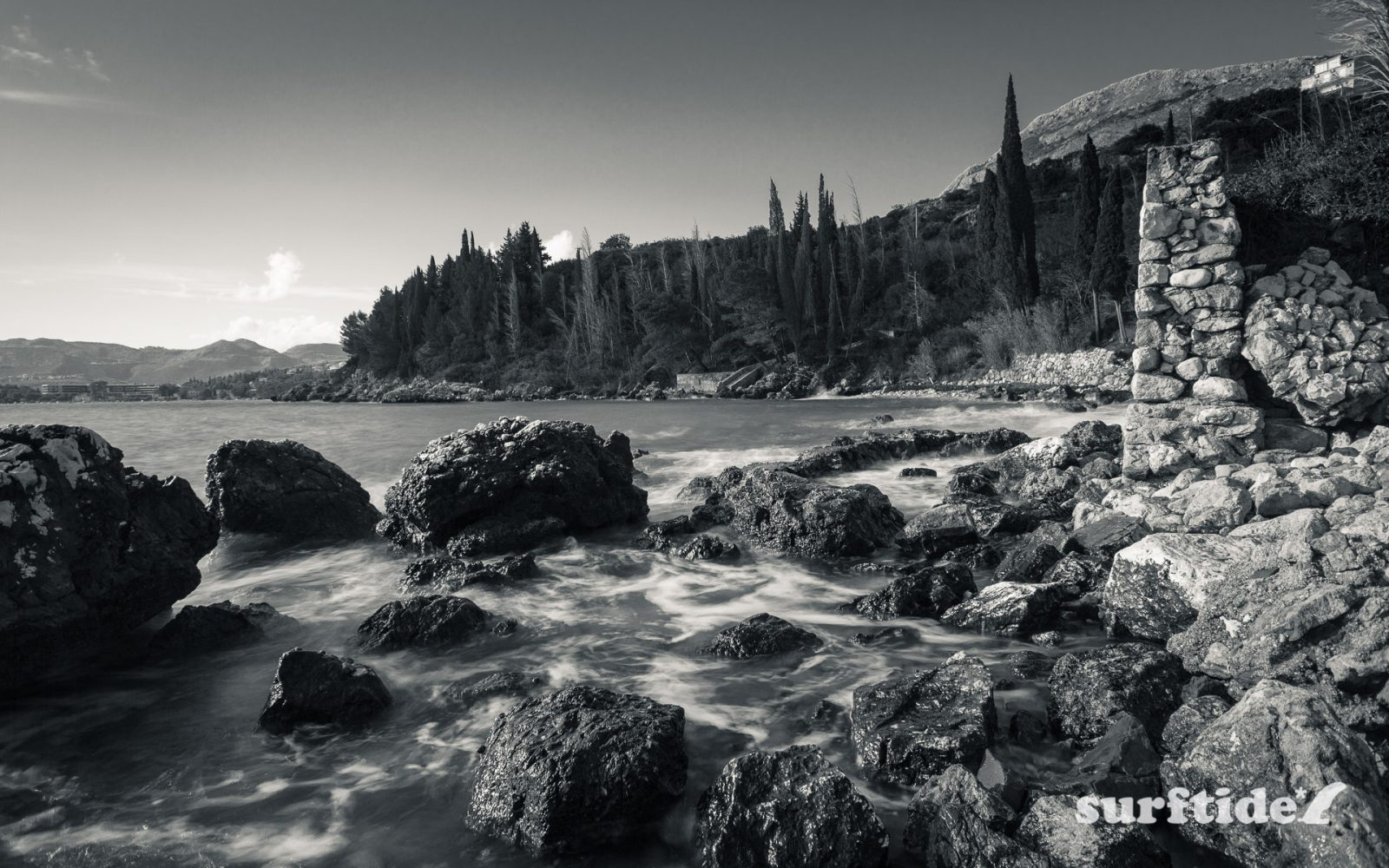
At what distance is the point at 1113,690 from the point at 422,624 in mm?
5358

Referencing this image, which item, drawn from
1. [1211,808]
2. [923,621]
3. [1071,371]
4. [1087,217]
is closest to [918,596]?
[923,621]

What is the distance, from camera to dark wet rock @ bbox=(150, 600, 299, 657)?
627cm

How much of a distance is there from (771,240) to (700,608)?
61463mm

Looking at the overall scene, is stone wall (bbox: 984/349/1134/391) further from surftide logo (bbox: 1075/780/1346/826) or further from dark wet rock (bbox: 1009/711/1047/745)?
surftide logo (bbox: 1075/780/1346/826)

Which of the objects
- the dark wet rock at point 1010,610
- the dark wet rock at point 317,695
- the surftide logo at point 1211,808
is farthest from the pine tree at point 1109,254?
the dark wet rock at point 317,695

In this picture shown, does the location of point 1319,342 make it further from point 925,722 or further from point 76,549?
point 76,549

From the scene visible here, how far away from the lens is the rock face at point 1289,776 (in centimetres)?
277

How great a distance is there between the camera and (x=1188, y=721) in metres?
3.73

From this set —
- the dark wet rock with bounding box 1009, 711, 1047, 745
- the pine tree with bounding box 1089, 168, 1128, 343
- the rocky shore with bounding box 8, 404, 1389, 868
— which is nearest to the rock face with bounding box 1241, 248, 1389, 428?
the rocky shore with bounding box 8, 404, 1389, 868

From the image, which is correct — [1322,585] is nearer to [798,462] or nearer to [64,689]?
[64,689]

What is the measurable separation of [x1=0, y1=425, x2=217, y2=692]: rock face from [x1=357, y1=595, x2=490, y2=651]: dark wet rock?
194 cm

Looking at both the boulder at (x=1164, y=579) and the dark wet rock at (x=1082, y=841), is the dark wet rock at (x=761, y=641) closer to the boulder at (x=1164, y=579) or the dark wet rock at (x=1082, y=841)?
the boulder at (x=1164, y=579)

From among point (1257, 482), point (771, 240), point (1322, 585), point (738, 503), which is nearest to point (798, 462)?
point (738, 503)

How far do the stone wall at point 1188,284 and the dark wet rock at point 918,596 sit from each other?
3.68 m
